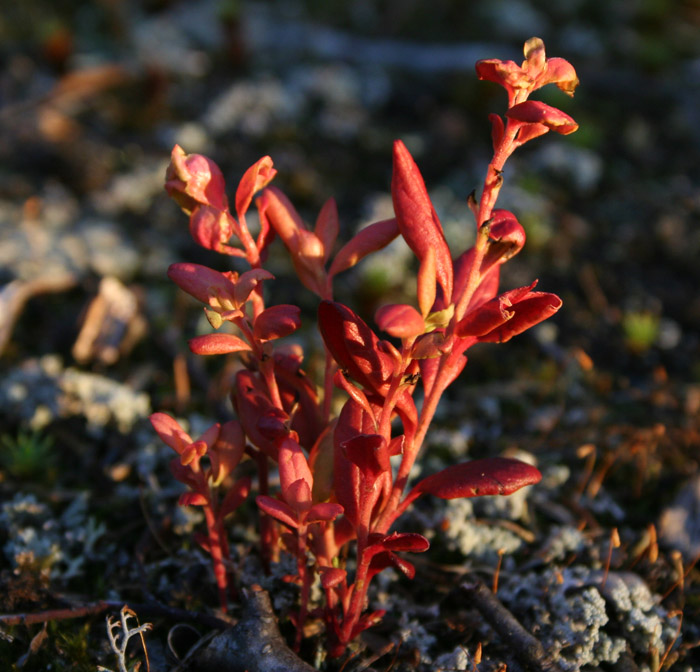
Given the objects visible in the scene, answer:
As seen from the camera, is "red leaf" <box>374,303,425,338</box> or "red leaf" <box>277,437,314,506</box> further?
"red leaf" <box>277,437,314,506</box>

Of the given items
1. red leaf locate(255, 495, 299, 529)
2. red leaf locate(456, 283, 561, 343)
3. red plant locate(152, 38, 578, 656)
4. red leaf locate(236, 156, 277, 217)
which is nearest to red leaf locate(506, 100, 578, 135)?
red plant locate(152, 38, 578, 656)

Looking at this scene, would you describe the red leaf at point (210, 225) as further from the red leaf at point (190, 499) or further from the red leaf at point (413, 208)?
the red leaf at point (190, 499)

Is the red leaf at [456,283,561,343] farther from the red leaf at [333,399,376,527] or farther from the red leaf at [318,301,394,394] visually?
the red leaf at [333,399,376,527]

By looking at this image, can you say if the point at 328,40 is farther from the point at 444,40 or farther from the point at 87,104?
the point at 87,104

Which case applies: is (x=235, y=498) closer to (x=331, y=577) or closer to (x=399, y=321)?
(x=331, y=577)

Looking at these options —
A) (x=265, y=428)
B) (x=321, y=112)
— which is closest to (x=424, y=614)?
(x=265, y=428)

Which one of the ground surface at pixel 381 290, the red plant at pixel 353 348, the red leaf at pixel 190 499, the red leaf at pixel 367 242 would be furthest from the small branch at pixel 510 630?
the red leaf at pixel 367 242

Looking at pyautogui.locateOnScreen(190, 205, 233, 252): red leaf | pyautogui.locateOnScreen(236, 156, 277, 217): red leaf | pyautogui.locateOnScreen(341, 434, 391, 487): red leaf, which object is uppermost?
pyautogui.locateOnScreen(236, 156, 277, 217): red leaf

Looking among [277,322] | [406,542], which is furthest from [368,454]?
[277,322]
